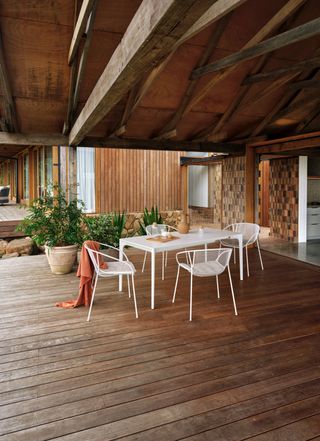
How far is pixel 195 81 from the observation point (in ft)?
18.2

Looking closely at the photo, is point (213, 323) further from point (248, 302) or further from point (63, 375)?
point (63, 375)

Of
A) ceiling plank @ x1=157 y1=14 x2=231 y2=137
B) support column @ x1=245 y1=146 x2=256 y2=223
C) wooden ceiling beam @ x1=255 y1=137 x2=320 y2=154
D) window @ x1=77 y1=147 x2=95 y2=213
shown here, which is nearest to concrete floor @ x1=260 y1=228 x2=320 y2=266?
support column @ x1=245 y1=146 x2=256 y2=223

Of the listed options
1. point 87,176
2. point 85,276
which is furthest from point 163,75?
point 87,176

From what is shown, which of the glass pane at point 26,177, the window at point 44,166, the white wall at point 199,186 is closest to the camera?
the window at point 44,166

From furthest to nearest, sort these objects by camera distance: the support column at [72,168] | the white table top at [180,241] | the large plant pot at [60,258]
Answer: the support column at [72,168] → the large plant pot at [60,258] → the white table top at [180,241]

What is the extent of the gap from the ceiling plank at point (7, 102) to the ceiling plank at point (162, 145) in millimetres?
1384

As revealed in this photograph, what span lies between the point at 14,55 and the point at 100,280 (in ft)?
10.6

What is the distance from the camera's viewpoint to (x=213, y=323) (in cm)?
346

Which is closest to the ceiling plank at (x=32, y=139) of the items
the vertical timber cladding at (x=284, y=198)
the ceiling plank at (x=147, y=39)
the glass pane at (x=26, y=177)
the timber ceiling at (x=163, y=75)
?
the timber ceiling at (x=163, y=75)

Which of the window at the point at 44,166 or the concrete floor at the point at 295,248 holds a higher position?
the window at the point at 44,166

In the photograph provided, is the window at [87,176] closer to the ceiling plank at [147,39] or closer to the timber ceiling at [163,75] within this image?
the timber ceiling at [163,75]

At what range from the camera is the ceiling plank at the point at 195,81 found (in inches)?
179

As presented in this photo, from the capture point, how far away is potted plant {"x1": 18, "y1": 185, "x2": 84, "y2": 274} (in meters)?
5.32

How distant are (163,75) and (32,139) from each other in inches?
107
